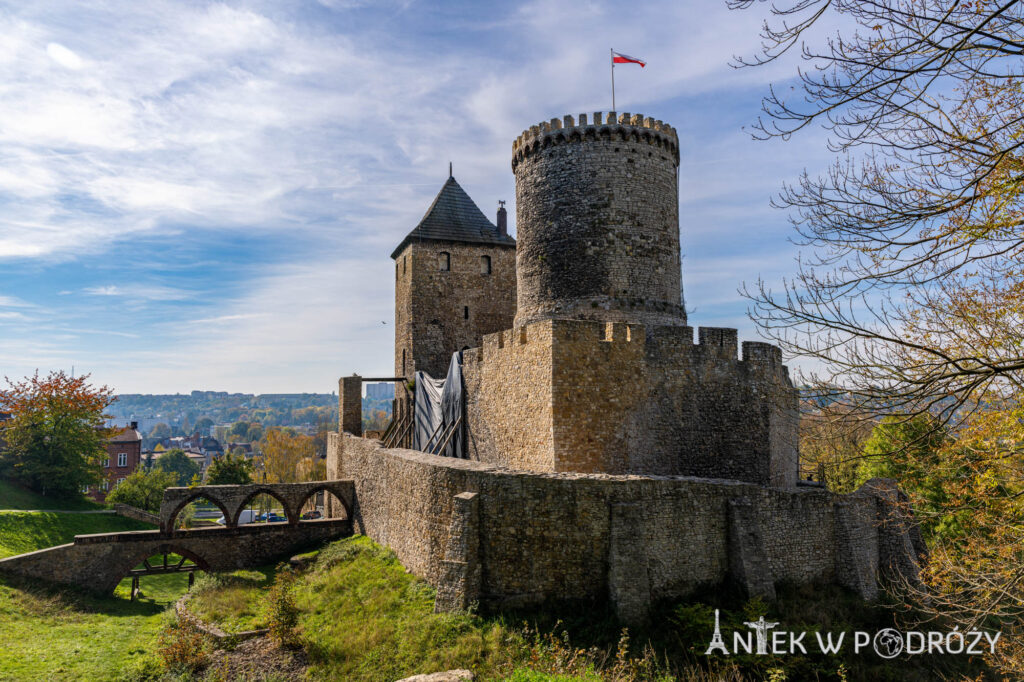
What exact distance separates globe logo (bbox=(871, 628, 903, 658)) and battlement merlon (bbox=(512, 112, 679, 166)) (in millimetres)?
13234

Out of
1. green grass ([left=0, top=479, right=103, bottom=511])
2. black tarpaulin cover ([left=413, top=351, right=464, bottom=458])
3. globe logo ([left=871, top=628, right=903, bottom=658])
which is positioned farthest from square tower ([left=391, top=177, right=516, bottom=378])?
globe logo ([left=871, top=628, right=903, bottom=658])

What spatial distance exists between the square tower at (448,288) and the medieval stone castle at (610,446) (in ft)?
20.5

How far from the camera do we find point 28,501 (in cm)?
3027

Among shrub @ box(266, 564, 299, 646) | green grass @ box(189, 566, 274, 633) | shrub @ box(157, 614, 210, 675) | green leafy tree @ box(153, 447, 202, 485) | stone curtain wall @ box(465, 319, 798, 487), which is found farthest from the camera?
green leafy tree @ box(153, 447, 202, 485)

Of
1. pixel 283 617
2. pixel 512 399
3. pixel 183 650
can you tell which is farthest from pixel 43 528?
pixel 512 399

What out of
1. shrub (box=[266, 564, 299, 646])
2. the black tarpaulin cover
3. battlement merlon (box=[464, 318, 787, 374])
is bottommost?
shrub (box=[266, 564, 299, 646])

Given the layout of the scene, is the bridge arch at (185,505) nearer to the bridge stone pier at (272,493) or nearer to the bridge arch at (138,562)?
the bridge stone pier at (272,493)

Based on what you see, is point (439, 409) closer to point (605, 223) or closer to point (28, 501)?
point (605, 223)

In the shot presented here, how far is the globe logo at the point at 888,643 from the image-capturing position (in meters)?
11.4

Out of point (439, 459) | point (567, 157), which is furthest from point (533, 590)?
point (567, 157)

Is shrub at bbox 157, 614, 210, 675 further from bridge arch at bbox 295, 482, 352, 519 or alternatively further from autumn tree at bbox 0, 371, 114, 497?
autumn tree at bbox 0, 371, 114, 497

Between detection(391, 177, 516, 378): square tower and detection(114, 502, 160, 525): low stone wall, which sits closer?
detection(391, 177, 516, 378): square tower

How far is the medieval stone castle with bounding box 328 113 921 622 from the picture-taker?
11547mm

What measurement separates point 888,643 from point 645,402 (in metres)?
6.77
